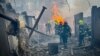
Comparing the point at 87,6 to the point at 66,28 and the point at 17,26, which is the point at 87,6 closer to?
the point at 66,28

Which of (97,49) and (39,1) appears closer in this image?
(97,49)

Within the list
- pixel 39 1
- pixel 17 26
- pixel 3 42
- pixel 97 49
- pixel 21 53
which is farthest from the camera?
pixel 39 1

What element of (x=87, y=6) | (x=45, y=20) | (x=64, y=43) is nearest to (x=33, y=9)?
(x=45, y=20)

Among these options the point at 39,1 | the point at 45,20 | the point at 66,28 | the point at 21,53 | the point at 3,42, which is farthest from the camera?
the point at 39,1

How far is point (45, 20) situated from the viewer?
31.8m

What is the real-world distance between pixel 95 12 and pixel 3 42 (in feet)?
26.0

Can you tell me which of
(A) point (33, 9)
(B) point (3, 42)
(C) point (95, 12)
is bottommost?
(B) point (3, 42)

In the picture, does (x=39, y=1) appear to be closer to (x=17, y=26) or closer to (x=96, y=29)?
(x=96, y=29)

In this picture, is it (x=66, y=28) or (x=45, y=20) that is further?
(x=45, y=20)

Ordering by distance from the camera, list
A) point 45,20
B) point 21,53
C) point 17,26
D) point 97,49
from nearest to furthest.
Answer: point 17,26 → point 21,53 → point 97,49 → point 45,20

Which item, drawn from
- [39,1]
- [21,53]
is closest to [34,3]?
[39,1]

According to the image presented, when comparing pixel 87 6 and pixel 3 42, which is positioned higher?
pixel 87 6

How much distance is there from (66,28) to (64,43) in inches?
44.8

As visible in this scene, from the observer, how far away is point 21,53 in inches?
255
